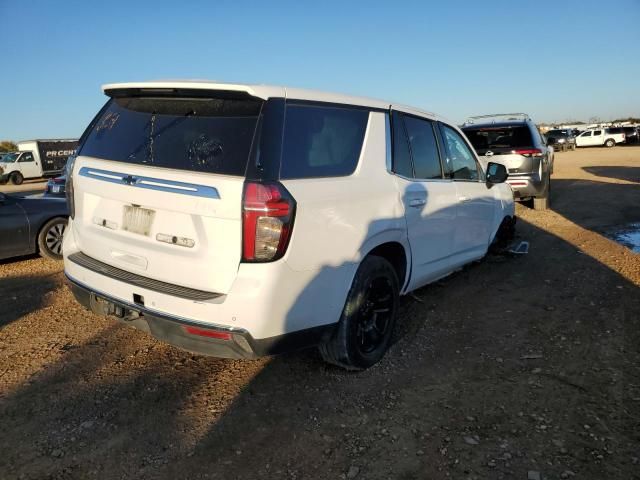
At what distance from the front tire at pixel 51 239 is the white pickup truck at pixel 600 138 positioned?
1875 inches

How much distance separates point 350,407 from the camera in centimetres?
312

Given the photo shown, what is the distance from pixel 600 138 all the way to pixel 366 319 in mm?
48871

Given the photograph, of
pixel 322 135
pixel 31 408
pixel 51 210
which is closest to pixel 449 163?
pixel 322 135

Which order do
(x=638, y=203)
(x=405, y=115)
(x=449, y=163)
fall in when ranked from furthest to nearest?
(x=638, y=203)
(x=449, y=163)
(x=405, y=115)

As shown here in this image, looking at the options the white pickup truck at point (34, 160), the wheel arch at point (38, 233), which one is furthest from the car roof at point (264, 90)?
the white pickup truck at point (34, 160)

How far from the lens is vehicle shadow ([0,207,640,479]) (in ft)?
8.52

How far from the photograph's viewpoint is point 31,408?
3.09 metres

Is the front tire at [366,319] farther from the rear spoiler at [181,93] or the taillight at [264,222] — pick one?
the rear spoiler at [181,93]

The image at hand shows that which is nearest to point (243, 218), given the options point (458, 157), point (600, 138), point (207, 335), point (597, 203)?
point (207, 335)

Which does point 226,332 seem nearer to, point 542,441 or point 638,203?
point 542,441

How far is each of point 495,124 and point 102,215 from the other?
27.5ft

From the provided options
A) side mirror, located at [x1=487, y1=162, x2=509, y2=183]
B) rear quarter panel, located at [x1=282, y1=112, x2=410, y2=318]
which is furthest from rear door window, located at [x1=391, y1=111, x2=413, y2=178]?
side mirror, located at [x1=487, y1=162, x2=509, y2=183]

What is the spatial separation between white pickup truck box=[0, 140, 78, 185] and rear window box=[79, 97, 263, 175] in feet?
100

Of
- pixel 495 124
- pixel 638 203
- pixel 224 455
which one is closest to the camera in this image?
pixel 224 455
